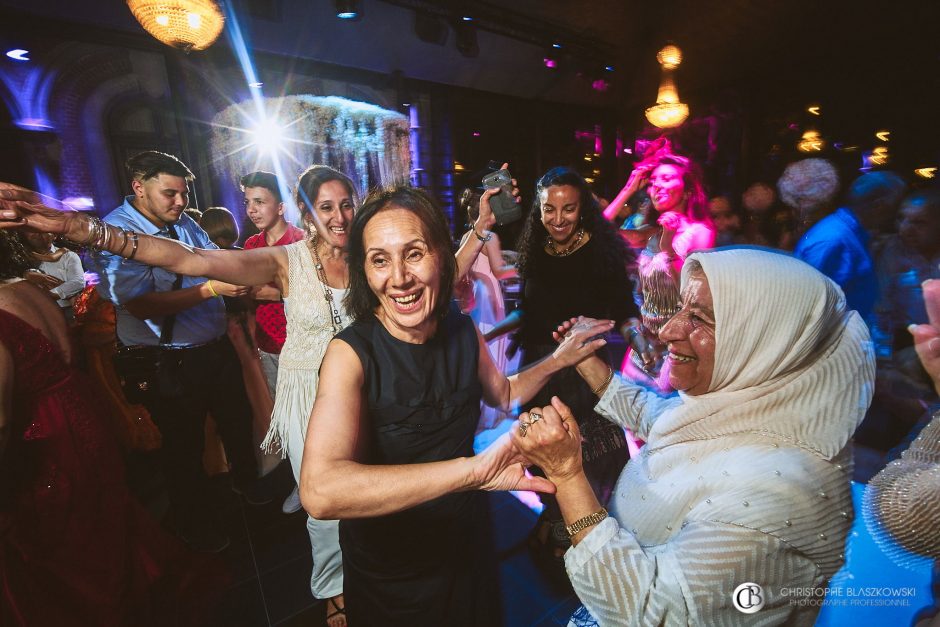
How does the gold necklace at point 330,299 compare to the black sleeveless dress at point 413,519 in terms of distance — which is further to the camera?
the gold necklace at point 330,299

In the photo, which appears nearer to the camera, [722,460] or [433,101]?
[722,460]

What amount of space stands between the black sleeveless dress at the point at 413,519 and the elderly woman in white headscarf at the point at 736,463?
38cm

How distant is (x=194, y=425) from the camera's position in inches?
117

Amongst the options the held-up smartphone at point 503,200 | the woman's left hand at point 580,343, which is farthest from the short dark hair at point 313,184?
the woman's left hand at point 580,343

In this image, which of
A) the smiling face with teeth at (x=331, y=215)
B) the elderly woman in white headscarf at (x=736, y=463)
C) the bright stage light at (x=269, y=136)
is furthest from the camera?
the bright stage light at (x=269, y=136)

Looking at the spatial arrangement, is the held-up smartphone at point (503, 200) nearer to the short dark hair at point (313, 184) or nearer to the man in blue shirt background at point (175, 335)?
the short dark hair at point (313, 184)

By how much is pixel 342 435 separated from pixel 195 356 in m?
2.40

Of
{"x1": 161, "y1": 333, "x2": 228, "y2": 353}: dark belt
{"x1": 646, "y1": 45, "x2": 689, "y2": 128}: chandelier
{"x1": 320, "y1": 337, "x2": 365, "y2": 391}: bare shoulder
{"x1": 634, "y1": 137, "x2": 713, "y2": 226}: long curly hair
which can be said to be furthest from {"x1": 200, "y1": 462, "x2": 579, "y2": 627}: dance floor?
{"x1": 646, "y1": 45, "x2": 689, "y2": 128}: chandelier

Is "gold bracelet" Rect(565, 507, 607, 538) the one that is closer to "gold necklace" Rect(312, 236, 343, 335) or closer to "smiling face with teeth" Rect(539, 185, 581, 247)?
"gold necklace" Rect(312, 236, 343, 335)

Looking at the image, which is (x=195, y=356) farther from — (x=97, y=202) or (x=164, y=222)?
(x=97, y=202)

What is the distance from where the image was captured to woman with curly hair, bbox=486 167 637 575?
2.58 m

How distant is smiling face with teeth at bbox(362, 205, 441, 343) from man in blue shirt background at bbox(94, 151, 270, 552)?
6.13 ft

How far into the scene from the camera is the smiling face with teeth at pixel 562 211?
272 centimetres

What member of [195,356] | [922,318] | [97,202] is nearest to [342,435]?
[195,356]
